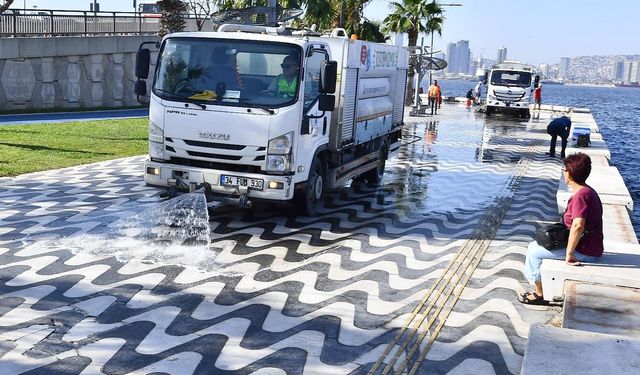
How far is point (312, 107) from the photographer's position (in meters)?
10.8

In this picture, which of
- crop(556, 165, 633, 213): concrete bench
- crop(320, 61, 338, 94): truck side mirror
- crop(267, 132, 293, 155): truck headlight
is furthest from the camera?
crop(556, 165, 633, 213): concrete bench

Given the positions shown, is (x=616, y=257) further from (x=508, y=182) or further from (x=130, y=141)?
(x=130, y=141)

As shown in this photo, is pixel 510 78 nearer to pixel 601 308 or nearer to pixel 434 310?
pixel 434 310

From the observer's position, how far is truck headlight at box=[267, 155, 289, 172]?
10289mm

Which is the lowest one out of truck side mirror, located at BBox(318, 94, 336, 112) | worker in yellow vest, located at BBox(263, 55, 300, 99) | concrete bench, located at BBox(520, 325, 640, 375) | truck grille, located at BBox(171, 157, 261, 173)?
concrete bench, located at BBox(520, 325, 640, 375)

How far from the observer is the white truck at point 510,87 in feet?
131

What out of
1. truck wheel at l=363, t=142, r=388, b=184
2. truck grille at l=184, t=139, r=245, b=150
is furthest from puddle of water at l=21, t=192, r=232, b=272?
truck wheel at l=363, t=142, r=388, b=184

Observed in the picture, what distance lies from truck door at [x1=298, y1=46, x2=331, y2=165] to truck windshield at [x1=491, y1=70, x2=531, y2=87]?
3081cm

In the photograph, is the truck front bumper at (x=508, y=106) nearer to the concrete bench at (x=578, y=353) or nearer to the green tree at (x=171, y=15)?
the green tree at (x=171, y=15)

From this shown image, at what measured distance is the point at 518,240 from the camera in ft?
36.2

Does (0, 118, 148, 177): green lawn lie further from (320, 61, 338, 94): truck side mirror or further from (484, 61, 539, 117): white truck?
(484, 61, 539, 117): white truck

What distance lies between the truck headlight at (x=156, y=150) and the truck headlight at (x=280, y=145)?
1.53 metres

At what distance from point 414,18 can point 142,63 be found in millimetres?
31397

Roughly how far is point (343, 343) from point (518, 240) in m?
5.20
